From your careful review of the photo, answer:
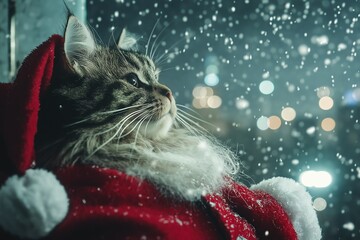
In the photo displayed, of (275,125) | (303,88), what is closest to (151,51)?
(303,88)

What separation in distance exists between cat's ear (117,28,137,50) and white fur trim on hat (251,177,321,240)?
1.53ft

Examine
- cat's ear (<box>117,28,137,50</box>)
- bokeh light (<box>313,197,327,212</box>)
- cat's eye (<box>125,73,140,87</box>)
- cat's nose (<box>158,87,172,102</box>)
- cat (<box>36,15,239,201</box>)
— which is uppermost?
cat's ear (<box>117,28,137,50</box>)

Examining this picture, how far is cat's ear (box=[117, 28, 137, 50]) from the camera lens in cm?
88

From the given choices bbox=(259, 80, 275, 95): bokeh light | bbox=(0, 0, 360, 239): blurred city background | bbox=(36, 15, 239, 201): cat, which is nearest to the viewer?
bbox=(36, 15, 239, 201): cat

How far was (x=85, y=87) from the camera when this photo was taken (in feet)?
2.27

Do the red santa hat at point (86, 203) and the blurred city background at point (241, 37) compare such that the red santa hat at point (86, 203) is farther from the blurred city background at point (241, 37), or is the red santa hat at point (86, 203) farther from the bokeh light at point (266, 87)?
the bokeh light at point (266, 87)

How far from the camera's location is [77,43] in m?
0.71

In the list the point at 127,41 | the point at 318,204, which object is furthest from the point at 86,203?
the point at 318,204

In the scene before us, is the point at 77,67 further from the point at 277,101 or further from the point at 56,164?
the point at 277,101

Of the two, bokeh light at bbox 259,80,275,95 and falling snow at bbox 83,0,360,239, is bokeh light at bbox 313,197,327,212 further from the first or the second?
bokeh light at bbox 259,80,275,95

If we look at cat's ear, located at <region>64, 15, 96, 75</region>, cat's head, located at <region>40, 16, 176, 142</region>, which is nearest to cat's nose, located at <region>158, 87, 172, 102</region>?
cat's head, located at <region>40, 16, 176, 142</region>

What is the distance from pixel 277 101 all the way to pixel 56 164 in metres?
1.08

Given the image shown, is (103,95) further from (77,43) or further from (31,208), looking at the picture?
(31,208)

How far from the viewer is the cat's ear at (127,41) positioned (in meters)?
0.88
